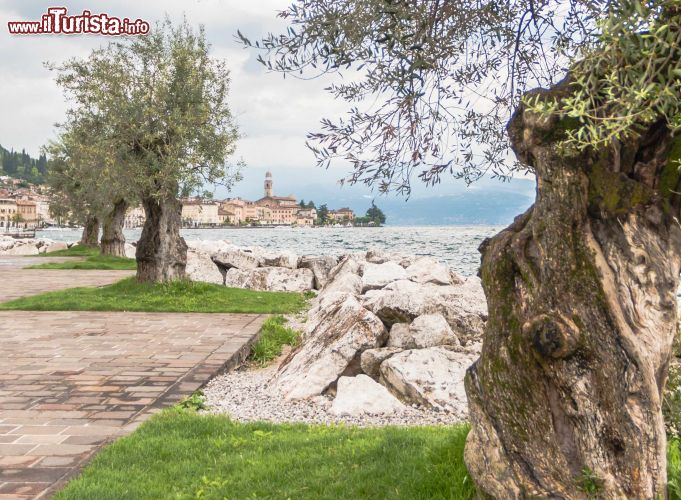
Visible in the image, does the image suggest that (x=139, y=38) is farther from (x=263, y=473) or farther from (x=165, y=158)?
(x=263, y=473)

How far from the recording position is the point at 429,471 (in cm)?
437

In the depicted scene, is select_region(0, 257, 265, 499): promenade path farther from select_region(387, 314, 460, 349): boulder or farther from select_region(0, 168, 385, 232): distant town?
select_region(0, 168, 385, 232): distant town

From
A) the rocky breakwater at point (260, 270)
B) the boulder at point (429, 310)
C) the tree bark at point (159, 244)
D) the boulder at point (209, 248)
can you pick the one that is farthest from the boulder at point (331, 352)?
the boulder at point (209, 248)

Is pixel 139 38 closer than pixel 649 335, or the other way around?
pixel 649 335

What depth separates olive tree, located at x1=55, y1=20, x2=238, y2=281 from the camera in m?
16.6

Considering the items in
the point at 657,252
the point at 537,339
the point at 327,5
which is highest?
the point at 327,5

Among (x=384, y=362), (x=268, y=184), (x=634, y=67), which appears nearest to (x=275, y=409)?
(x=384, y=362)

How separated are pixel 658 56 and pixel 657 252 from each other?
39.2 inches

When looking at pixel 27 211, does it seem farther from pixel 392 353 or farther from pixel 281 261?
pixel 392 353

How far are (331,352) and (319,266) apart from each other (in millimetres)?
14295

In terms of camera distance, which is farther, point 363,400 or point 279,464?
point 363,400

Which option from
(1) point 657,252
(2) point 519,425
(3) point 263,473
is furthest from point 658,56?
(3) point 263,473

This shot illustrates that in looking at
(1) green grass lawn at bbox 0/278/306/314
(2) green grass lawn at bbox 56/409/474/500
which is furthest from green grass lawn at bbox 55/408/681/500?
(1) green grass lawn at bbox 0/278/306/314

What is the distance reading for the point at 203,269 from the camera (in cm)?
2261
